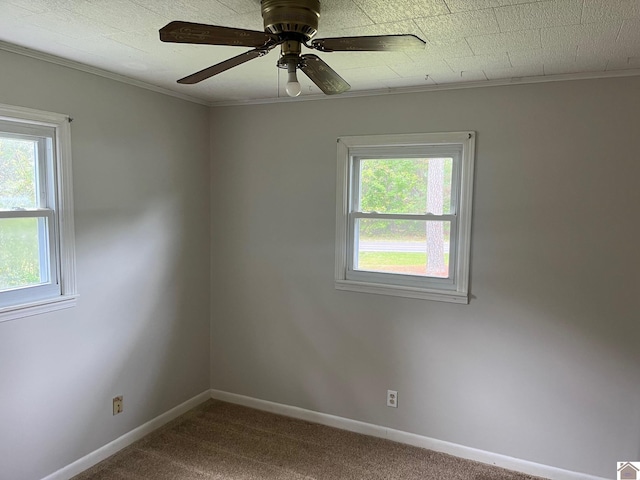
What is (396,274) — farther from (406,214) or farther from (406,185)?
(406,185)

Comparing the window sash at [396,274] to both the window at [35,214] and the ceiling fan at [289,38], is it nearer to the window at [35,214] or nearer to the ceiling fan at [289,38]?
the ceiling fan at [289,38]

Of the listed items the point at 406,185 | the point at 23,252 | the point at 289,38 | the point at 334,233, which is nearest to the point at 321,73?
the point at 289,38

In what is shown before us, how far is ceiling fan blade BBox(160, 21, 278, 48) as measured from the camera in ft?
4.27

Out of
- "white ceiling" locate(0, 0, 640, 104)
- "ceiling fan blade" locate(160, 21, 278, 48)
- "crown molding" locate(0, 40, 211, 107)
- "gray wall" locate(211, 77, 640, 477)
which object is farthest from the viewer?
"gray wall" locate(211, 77, 640, 477)

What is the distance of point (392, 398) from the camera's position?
3059 millimetres

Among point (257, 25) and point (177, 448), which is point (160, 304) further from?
point (257, 25)

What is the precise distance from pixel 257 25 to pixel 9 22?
1041mm

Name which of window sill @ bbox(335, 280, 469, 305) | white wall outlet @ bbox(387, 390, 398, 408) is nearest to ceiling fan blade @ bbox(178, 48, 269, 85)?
window sill @ bbox(335, 280, 469, 305)

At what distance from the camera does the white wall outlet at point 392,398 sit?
3.05m

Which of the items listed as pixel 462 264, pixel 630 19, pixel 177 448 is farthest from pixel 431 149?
pixel 177 448

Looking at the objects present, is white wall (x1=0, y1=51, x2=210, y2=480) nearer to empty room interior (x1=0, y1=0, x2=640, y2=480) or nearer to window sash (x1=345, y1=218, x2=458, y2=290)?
empty room interior (x1=0, y1=0, x2=640, y2=480)

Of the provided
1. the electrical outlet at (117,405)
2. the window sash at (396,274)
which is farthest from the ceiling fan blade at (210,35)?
the electrical outlet at (117,405)

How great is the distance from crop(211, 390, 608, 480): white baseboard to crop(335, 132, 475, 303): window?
3.17ft

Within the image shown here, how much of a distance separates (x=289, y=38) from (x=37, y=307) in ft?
6.36
